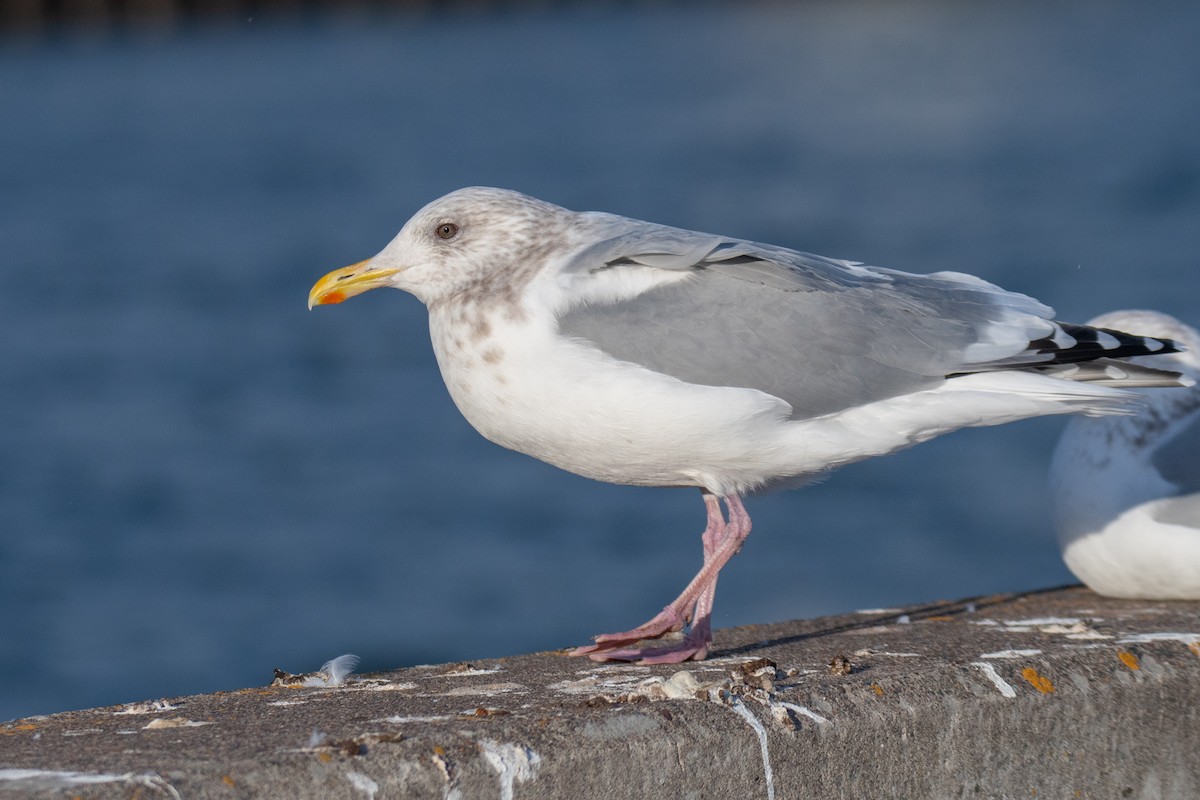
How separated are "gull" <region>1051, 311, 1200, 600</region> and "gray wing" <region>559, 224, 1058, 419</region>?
998 mm

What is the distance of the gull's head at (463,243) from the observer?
15.4ft

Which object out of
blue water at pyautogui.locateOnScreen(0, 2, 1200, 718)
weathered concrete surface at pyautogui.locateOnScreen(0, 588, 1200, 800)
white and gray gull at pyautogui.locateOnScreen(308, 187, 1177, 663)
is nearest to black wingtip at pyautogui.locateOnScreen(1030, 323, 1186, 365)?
white and gray gull at pyautogui.locateOnScreen(308, 187, 1177, 663)

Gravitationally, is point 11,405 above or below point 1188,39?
below

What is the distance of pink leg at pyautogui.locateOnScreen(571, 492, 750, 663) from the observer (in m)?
4.34

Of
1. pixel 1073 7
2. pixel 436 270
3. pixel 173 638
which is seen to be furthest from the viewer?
pixel 1073 7

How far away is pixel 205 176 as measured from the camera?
33.9m

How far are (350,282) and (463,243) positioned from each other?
1.34ft

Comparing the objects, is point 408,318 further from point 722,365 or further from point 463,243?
point 722,365

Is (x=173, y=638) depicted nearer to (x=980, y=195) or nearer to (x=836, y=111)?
(x=980, y=195)

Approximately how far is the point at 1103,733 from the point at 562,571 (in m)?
10.4

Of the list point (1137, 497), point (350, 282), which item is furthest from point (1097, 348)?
point (350, 282)

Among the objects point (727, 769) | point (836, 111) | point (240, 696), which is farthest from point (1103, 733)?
point (836, 111)

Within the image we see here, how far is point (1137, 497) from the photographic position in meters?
5.46

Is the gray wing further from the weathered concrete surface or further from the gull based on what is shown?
the gull
